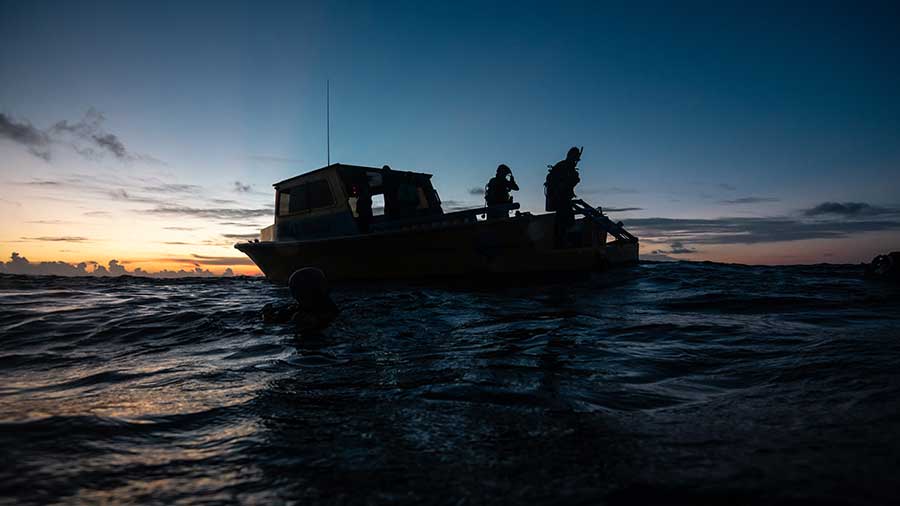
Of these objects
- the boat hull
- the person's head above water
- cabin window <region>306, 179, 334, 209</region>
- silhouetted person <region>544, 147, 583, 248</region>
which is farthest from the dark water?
cabin window <region>306, 179, 334, 209</region>

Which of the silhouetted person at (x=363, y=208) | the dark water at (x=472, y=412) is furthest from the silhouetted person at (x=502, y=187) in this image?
the dark water at (x=472, y=412)

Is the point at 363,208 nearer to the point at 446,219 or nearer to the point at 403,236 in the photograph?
the point at 403,236

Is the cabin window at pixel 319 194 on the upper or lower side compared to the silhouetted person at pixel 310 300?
upper

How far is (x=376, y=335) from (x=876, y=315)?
5937mm

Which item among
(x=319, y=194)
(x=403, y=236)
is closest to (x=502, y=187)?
(x=403, y=236)

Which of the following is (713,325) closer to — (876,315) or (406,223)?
(876,315)

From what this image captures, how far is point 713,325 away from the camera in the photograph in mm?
5090

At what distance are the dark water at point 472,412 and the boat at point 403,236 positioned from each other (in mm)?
3519

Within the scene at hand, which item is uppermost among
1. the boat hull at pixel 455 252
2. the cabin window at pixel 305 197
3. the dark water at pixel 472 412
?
the cabin window at pixel 305 197

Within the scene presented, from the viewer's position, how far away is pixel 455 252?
9.32 m

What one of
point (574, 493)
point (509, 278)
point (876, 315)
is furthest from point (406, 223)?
point (574, 493)

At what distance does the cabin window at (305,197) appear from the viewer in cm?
1126

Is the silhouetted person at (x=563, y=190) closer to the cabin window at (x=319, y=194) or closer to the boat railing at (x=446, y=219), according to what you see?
the boat railing at (x=446, y=219)

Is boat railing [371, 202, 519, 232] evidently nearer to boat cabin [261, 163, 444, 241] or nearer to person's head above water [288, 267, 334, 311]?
boat cabin [261, 163, 444, 241]
